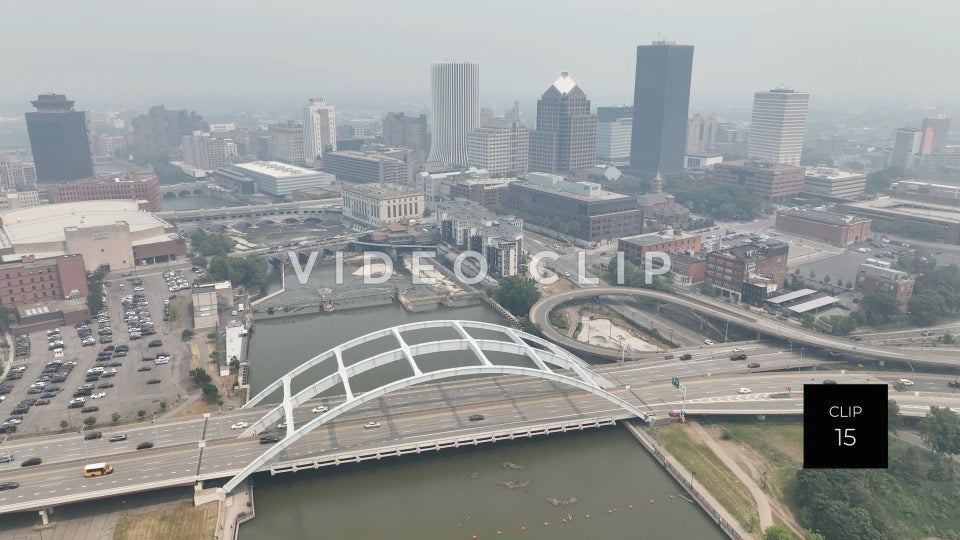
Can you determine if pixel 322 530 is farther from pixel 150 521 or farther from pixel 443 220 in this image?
pixel 443 220

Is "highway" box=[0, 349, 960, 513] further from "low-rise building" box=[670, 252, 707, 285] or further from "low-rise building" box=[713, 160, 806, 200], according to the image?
"low-rise building" box=[713, 160, 806, 200]

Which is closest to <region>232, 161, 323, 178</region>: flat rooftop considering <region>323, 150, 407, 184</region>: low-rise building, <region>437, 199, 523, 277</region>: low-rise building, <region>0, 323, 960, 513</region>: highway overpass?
<region>323, 150, 407, 184</region>: low-rise building

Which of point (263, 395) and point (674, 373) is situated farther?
point (674, 373)

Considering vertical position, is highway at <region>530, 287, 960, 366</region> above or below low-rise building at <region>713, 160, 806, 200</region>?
below

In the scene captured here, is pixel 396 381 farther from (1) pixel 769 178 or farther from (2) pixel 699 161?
(2) pixel 699 161

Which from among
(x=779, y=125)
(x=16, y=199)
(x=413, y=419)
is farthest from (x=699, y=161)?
(x=16, y=199)

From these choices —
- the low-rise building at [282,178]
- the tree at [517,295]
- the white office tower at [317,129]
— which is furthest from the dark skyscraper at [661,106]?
the tree at [517,295]

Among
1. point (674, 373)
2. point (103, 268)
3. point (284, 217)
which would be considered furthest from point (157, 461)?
point (284, 217)
